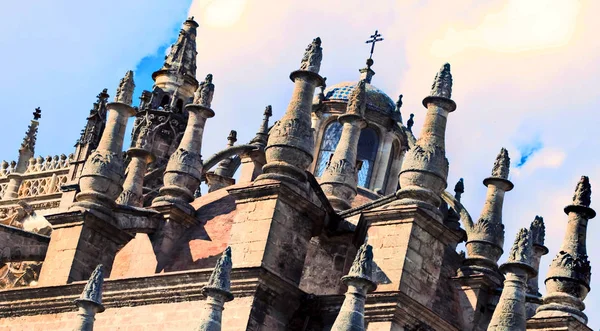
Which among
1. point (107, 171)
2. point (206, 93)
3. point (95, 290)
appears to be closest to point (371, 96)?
point (206, 93)

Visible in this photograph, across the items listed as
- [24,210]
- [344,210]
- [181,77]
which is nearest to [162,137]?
[181,77]

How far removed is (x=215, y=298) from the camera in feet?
93.4

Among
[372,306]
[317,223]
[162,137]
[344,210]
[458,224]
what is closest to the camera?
[372,306]

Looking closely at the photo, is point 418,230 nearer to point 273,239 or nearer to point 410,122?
point 273,239

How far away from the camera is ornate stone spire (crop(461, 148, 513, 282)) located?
35.3 m

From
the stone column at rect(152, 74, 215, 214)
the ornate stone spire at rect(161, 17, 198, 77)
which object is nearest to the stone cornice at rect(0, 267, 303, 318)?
the stone column at rect(152, 74, 215, 214)

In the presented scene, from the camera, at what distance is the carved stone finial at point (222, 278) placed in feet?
93.4

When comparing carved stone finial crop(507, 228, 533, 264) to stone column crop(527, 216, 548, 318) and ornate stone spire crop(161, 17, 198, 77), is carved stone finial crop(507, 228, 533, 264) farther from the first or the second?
ornate stone spire crop(161, 17, 198, 77)

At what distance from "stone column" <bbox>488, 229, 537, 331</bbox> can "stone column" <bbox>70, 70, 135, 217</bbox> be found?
33.7ft

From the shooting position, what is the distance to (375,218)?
3161cm

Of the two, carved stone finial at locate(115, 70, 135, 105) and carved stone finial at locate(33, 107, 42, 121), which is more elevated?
carved stone finial at locate(33, 107, 42, 121)

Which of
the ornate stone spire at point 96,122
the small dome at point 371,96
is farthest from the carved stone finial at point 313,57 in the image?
the ornate stone spire at point 96,122

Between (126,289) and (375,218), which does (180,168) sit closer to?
(126,289)

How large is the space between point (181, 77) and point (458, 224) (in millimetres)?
16773
